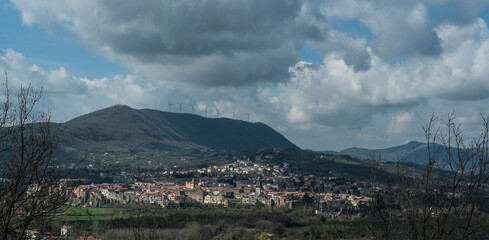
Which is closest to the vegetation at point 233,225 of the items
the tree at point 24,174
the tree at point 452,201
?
the tree at point 24,174

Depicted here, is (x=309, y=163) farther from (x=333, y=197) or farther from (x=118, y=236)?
(x=118, y=236)

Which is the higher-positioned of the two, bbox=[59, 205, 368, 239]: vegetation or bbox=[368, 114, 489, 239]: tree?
bbox=[368, 114, 489, 239]: tree

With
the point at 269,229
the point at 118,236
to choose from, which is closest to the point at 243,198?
the point at 269,229

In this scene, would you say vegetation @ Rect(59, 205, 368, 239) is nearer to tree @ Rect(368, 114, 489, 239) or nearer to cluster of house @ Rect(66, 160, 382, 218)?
cluster of house @ Rect(66, 160, 382, 218)

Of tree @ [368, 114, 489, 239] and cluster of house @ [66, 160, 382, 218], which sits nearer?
tree @ [368, 114, 489, 239]

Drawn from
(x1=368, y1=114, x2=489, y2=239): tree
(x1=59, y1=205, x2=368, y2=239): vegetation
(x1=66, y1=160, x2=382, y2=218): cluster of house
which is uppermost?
(x1=368, y1=114, x2=489, y2=239): tree

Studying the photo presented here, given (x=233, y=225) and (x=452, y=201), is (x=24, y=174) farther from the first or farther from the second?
(x=233, y=225)

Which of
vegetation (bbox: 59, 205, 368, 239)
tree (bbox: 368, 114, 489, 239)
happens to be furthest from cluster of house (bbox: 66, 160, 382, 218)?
tree (bbox: 368, 114, 489, 239)

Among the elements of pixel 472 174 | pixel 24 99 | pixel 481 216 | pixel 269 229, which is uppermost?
pixel 24 99
